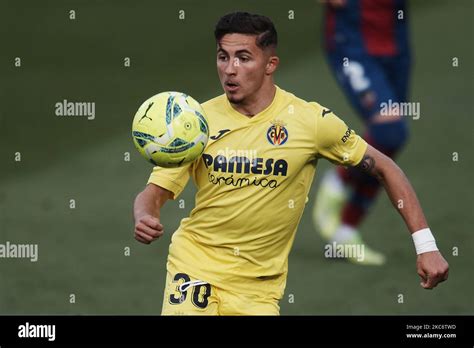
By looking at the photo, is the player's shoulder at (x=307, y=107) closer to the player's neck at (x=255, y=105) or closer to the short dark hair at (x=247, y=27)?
the player's neck at (x=255, y=105)

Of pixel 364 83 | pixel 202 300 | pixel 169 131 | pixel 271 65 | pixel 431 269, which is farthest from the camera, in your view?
pixel 364 83

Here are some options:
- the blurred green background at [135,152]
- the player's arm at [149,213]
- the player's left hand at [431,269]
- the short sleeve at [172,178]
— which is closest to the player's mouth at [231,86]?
the short sleeve at [172,178]

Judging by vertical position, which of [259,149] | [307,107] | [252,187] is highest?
[307,107]

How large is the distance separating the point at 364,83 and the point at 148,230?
16.1 ft

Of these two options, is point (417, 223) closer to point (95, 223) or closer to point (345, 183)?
point (345, 183)

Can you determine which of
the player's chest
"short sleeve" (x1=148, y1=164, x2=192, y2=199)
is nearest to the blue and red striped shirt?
the player's chest

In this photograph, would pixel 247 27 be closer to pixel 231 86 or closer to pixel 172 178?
pixel 231 86

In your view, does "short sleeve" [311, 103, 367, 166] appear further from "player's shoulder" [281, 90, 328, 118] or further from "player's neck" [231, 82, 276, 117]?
"player's neck" [231, 82, 276, 117]

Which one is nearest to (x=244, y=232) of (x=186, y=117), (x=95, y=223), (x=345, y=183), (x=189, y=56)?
(x=186, y=117)

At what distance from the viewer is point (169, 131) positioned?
258 inches

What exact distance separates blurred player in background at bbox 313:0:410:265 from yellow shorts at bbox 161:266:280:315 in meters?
4.28

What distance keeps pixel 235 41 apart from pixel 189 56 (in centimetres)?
1280

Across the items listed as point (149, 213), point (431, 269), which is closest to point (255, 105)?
point (149, 213)

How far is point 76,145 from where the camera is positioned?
17.0 meters
